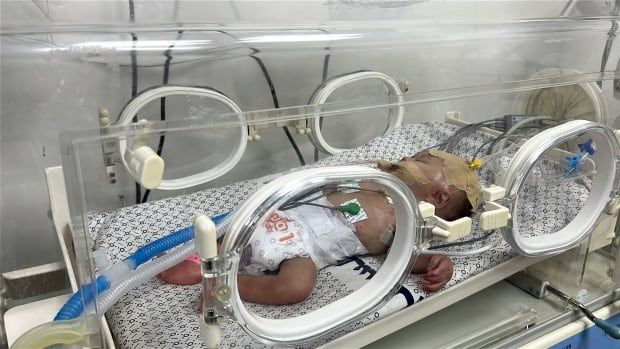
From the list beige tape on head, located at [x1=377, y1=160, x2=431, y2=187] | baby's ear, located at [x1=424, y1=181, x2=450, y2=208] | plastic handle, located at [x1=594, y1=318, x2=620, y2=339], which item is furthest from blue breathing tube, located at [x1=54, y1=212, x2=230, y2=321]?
plastic handle, located at [x1=594, y1=318, x2=620, y2=339]

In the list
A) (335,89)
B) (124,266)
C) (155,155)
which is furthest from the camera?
(335,89)

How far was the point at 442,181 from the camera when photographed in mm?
1102

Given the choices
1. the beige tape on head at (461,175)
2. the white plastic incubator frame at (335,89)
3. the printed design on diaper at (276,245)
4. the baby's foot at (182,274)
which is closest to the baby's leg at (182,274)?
the baby's foot at (182,274)

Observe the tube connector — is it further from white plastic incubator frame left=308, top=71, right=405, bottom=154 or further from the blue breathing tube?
white plastic incubator frame left=308, top=71, right=405, bottom=154

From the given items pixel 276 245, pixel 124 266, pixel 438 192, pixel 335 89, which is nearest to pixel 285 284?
pixel 276 245

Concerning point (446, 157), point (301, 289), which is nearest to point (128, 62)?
point (301, 289)

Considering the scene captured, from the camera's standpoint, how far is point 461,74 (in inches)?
59.6

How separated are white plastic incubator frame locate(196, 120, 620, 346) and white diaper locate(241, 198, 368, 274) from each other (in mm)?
135

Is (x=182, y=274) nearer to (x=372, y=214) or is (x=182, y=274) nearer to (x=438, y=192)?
(x=372, y=214)

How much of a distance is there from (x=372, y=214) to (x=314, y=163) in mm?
160

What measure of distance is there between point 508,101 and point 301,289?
62 centimetres

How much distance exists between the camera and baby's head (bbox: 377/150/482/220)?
3.32ft

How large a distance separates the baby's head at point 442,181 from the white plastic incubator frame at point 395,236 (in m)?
0.08

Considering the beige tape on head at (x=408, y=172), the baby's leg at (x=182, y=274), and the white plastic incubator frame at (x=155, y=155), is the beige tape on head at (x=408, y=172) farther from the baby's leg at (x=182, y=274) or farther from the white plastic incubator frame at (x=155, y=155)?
the baby's leg at (x=182, y=274)
